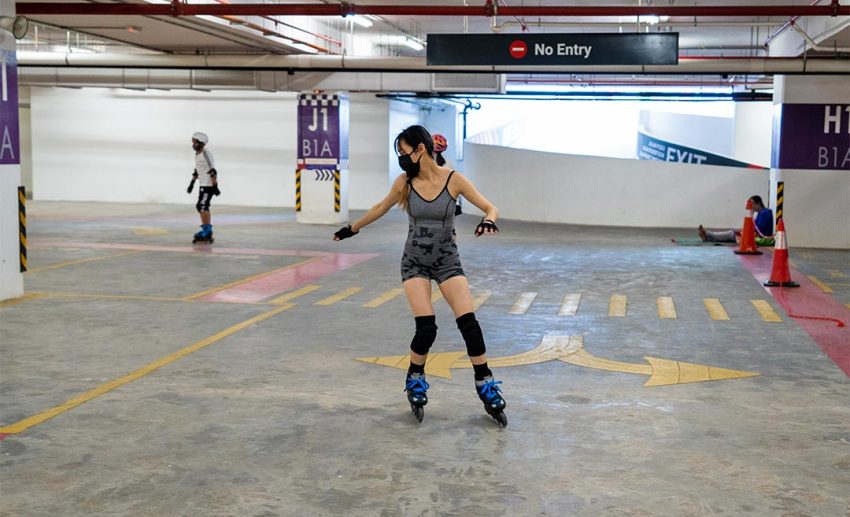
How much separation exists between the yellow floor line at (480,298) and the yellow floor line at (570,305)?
3.04 ft

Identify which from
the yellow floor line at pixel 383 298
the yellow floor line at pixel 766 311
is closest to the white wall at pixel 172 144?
the yellow floor line at pixel 383 298

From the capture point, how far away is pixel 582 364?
7.67 metres

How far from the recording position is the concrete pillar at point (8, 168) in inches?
407

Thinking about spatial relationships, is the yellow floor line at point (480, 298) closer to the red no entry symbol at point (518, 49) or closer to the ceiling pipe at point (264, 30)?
the red no entry symbol at point (518, 49)

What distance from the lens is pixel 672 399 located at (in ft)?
21.4

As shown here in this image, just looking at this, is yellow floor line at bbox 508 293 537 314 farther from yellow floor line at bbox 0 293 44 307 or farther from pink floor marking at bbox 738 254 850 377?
yellow floor line at bbox 0 293 44 307

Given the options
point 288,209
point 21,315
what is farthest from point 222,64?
point 21,315

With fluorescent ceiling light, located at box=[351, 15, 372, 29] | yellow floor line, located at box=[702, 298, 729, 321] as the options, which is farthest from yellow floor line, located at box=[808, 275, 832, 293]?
fluorescent ceiling light, located at box=[351, 15, 372, 29]

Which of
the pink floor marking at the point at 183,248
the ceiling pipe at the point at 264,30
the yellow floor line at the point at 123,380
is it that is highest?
the ceiling pipe at the point at 264,30

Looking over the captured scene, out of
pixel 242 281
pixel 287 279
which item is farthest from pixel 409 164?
pixel 287 279

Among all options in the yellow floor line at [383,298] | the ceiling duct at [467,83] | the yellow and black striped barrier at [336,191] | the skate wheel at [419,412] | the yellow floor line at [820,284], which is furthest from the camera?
the yellow and black striped barrier at [336,191]

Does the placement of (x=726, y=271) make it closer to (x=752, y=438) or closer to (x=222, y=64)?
(x=752, y=438)

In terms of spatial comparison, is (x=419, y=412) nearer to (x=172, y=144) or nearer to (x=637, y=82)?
(x=172, y=144)

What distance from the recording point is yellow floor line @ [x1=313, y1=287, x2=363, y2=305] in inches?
426
